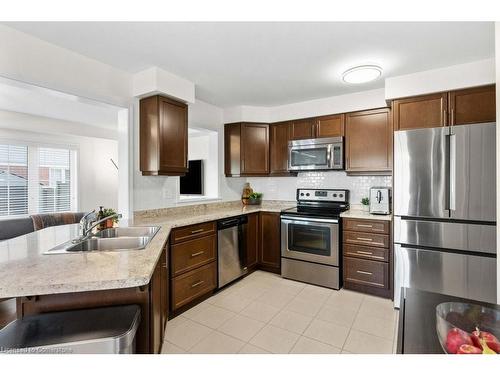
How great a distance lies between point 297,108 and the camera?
138 inches

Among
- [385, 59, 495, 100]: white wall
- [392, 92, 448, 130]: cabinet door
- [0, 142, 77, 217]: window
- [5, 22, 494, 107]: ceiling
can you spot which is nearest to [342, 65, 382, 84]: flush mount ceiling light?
[5, 22, 494, 107]: ceiling

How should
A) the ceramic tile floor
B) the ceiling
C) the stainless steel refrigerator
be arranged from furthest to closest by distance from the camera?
1. the stainless steel refrigerator
2. the ceramic tile floor
3. the ceiling

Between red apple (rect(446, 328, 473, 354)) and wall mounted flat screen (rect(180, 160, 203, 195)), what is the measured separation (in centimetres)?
342

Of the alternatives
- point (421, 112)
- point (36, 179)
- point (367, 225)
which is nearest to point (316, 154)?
point (367, 225)

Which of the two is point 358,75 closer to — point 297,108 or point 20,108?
point 297,108

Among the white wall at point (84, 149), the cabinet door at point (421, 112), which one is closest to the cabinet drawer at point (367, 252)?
the cabinet door at point (421, 112)

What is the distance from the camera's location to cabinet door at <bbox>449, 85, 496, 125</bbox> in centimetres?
223

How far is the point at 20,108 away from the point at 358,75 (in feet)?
14.9

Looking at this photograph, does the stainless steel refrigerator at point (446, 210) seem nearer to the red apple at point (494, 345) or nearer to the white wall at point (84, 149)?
the red apple at point (494, 345)

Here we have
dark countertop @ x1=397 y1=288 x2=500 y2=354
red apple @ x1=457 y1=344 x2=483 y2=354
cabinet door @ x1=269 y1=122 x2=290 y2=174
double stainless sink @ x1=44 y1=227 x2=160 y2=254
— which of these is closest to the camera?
red apple @ x1=457 y1=344 x2=483 y2=354

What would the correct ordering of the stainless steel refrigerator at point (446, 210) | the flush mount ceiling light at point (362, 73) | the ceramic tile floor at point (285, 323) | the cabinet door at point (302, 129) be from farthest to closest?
the cabinet door at point (302, 129) → the flush mount ceiling light at point (362, 73) → the stainless steel refrigerator at point (446, 210) → the ceramic tile floor at point (285, 323)

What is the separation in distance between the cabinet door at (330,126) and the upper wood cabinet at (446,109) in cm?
68

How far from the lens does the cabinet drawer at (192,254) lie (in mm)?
2336

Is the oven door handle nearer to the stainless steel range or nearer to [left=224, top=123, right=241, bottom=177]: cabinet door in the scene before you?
the stainless steel range
